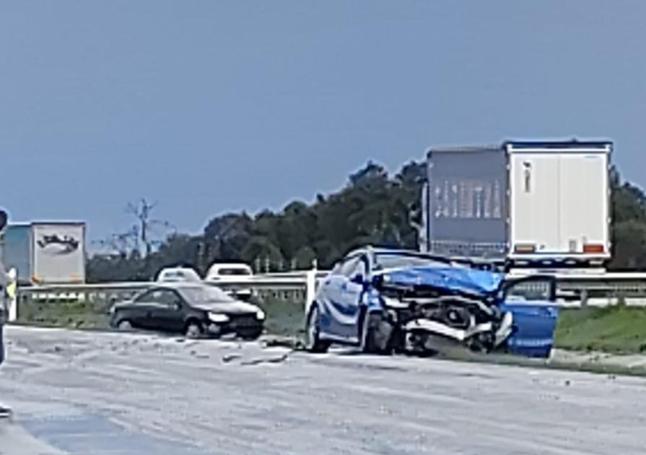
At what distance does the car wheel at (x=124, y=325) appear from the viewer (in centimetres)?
4086

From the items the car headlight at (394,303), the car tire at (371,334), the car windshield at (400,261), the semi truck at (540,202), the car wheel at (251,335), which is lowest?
the car wheel at (251,335)

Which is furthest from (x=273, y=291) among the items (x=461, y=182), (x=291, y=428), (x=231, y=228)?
(x=231, y=228)

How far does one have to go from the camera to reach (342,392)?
20.9 metres

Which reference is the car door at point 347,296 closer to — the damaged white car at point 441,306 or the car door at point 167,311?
the damaged white car at point 441,306

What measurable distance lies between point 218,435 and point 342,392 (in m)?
5.19

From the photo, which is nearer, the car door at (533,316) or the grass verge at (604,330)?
the car door at (533,316)

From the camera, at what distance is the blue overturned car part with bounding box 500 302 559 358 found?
2728 cm

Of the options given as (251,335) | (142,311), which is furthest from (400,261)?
(142,311)

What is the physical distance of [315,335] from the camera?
30625 millimetres

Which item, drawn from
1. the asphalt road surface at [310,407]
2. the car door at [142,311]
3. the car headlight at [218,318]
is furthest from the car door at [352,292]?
the car door at [142,311]

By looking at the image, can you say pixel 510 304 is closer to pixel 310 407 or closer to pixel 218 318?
pixel 310 407

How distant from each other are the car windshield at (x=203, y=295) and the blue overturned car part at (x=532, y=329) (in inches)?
461

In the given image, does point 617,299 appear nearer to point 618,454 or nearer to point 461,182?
point 461,182

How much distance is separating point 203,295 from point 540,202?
1021cm
